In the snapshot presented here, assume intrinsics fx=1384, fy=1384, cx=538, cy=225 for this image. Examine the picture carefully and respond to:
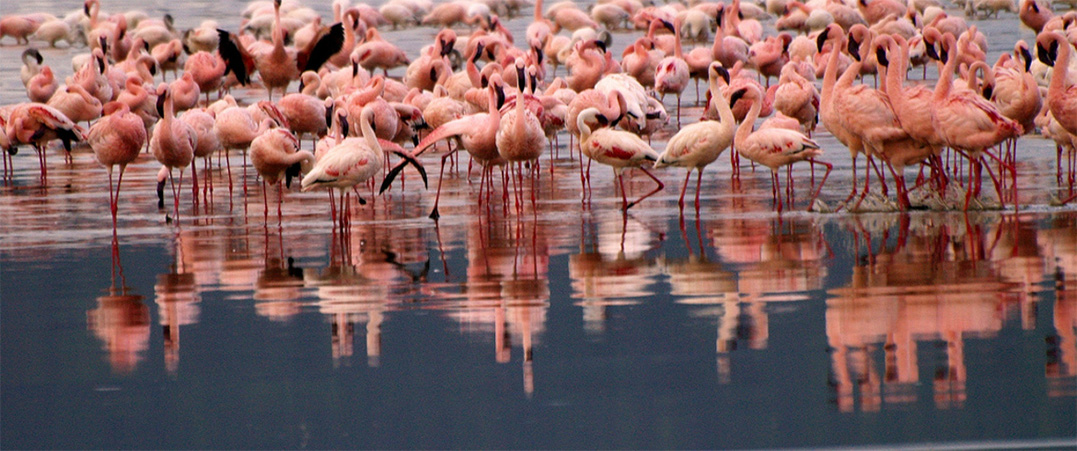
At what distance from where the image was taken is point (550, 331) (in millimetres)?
6508

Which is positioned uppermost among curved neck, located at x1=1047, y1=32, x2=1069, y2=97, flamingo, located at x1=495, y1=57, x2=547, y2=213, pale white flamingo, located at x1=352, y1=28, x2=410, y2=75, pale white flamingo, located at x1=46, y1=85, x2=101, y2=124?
pale white flamingo, located at x1=352, y1=28, x2=410, y2=75

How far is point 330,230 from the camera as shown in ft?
33.7

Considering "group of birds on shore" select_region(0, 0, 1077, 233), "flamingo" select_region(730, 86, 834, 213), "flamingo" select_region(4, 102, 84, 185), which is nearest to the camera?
"group of birds on shore" select_region(0, 0, 1077, 233)

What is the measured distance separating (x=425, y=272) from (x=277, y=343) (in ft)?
6.44

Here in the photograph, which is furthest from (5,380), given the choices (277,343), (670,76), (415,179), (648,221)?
(670,76)

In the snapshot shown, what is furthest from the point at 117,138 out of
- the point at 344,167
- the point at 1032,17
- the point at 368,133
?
the point at 1032,17

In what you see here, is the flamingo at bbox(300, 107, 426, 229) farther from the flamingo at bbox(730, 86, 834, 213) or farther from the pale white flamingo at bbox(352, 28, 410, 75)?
the pale white flamingo at bbox(352, 28, 410, 75)

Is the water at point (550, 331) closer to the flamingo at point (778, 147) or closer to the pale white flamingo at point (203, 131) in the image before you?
the flamingo at point (778, 147)

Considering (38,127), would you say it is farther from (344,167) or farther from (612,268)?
(612,268)

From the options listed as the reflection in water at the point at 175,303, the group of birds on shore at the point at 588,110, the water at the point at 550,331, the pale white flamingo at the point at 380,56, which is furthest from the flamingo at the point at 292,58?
the reflection in water at the point at 175,303

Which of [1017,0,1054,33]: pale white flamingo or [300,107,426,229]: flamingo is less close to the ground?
[1017,0,1054,33]: pale white flamingo

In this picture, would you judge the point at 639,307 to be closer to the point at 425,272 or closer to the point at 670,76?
the point at 425,272

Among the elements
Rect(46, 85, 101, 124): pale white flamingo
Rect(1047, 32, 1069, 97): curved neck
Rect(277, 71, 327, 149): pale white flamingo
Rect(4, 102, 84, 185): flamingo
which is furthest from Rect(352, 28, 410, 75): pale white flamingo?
Rect(1047, 32, 1069, 97): curved neck

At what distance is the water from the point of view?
5133 mm
